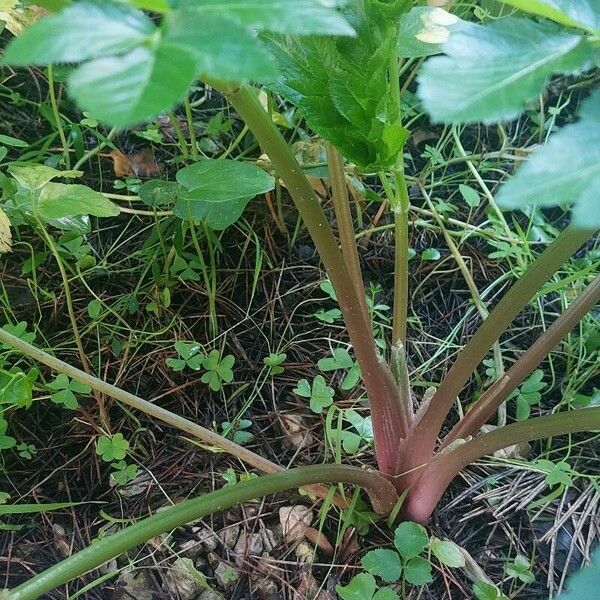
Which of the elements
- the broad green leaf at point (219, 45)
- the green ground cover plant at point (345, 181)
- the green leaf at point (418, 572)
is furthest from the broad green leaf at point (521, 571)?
the broad green leaf at point (219, 45)

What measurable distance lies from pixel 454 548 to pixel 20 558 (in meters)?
0.57

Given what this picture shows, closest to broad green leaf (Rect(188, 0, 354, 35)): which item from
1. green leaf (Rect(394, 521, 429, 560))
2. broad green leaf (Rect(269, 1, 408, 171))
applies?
broad green leaf (Rect(269, 1, 408, 171))

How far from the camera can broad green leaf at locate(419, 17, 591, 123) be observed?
325 mm

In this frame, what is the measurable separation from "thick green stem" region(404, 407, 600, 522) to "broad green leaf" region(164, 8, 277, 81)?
0.51 meters

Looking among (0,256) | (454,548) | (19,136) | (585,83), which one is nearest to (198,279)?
(0,256)

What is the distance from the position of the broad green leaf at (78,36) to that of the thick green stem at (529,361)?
0.53 m

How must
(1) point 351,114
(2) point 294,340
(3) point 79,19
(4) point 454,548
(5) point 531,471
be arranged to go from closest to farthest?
1. (3) point 79,19
2. (1) point 351,114
3. (4) point 454,548
4. (5) point 531,471
5. (2) point 294,340

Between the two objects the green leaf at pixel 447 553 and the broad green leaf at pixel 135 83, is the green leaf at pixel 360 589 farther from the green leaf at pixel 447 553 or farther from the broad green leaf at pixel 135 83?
the broad green leaf at pixel 135 83

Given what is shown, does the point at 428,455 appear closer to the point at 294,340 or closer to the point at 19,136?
the point at 294,340

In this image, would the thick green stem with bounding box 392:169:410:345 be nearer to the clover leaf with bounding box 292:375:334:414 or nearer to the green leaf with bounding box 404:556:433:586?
the clover leaf with bounding box 292:375:334:414

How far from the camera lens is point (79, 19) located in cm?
29

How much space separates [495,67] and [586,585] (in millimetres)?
309

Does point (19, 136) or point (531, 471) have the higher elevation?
point (19, 136)

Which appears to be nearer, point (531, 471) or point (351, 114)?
point (351, 114)
